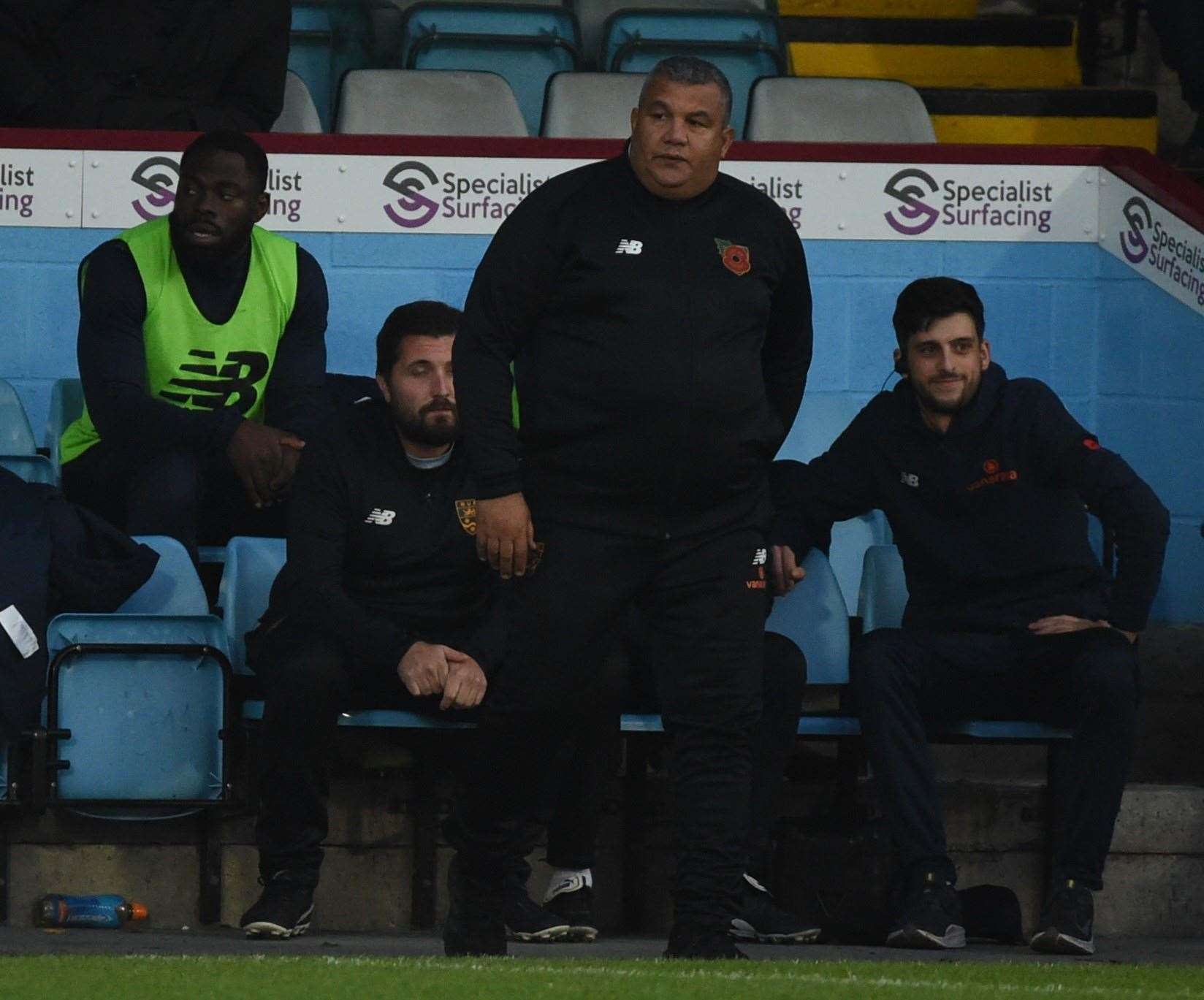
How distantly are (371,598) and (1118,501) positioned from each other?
166cm

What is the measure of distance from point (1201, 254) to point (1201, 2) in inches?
76.0

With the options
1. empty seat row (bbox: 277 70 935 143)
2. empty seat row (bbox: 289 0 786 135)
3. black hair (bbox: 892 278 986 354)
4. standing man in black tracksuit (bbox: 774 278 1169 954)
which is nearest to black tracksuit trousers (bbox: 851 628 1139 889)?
standing man in black tracksuit (bbox: 774 278 1169 954)

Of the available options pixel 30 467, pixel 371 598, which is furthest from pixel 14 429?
pixel 371 598

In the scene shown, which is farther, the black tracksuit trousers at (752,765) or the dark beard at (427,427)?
the dark beard at (427,427)

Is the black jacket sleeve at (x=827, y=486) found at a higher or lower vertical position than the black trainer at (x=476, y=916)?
higher

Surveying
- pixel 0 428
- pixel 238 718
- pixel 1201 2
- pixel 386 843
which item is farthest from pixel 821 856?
pixel 1201 2

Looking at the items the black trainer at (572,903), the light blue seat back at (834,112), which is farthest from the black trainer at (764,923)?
the light blue seat back at (834,112)

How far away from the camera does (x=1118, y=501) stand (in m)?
5.02

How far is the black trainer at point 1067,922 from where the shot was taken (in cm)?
460

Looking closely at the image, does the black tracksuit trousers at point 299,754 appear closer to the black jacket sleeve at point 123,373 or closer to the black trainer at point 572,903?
the black trainer at point 572,903

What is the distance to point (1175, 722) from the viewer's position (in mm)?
5719

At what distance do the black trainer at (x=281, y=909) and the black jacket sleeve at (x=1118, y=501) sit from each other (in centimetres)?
185

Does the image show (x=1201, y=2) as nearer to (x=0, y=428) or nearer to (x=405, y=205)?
(x=405, y=205)

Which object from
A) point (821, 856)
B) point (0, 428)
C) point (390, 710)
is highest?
point (0, 428)
